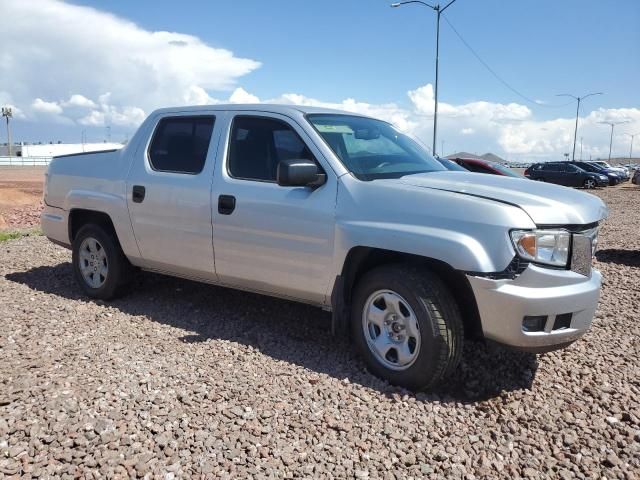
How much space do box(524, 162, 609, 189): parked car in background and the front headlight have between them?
100 ft

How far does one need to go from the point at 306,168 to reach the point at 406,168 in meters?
0.93

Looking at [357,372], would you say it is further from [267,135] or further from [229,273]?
[267,135]

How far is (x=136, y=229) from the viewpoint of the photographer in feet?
16.8

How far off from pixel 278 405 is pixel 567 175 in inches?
1274

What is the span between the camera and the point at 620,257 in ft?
26.5

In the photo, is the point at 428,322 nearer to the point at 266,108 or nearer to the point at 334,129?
the point at 334,129

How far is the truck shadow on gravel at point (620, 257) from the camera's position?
7754 mm

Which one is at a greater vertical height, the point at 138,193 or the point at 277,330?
the point at 138,193

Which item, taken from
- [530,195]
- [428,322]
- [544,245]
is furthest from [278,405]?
[530,195]

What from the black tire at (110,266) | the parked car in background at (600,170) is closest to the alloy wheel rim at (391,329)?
the black tire at (110,266)

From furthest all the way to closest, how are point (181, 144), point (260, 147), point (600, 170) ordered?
point (600, 170)
point (181, 144)
point (260, 147)

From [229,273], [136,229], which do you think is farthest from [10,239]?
[229,273]

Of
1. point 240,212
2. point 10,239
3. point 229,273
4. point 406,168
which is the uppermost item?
point 406,168

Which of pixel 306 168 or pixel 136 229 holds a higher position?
pixel 306 168
